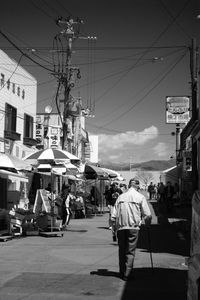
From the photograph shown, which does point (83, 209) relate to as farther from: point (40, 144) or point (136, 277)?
point (136, 277)

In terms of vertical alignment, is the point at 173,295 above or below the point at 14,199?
below

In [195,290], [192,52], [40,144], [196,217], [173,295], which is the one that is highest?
[192,52]

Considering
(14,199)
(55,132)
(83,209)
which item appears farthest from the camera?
(55,132)

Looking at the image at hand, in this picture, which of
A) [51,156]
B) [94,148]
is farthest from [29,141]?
[94,148]

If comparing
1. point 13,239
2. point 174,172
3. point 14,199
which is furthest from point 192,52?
point 174,172

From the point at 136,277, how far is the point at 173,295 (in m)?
1.50

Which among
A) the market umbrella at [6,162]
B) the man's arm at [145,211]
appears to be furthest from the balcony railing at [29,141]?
the man's arm at [145,211]

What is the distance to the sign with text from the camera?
27.5 meters

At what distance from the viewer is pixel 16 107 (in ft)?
93.6

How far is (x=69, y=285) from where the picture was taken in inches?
325

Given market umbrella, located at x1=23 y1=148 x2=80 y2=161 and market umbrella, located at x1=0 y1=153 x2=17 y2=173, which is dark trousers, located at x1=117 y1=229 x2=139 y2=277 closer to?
market umbrella, located at x1=0 y1=153 x2=17 y2=173

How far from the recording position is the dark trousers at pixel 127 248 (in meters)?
8.80

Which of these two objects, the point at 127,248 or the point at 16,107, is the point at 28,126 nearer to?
the point at 16,107

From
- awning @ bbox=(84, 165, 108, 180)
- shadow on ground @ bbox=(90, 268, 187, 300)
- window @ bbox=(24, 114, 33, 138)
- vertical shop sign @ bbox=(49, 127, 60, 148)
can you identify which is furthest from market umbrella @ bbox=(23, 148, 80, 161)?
vertical shop sign @ bbox=(49, 127, 60, 148)
